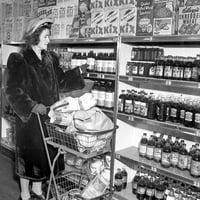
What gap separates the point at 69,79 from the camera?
3098mm

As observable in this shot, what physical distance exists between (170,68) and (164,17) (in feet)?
1.48

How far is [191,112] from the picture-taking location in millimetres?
2484

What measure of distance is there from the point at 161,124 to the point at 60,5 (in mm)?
1989

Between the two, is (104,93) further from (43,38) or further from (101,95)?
(43,38)

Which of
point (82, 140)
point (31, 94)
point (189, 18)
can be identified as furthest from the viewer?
point (31, 94)

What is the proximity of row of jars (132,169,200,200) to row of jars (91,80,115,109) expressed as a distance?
2.72ft

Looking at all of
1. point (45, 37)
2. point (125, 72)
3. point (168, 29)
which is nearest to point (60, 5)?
point (45, 37)

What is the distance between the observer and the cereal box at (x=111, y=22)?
296 cm

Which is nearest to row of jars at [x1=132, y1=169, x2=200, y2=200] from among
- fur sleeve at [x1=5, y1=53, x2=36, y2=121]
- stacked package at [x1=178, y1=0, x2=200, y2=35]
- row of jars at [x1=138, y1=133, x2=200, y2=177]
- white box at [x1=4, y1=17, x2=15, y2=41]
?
row of jars at [x1=138, y1=133, x2=200, y2=177]

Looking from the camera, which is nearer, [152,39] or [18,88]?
[152,39]

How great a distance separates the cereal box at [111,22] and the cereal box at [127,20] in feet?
0.18

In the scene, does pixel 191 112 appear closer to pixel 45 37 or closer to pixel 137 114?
pixel 137 114

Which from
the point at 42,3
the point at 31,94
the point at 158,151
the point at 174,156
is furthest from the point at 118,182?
the point at 42,3

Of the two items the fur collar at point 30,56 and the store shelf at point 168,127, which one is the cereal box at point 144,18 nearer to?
the store shelf at point 168,127
